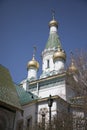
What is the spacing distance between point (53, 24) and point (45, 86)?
44.2 feet

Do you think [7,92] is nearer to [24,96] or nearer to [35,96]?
[24,96]

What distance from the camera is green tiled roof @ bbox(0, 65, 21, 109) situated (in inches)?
738

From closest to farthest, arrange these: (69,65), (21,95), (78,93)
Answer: (78,93) → (69,65) → (21,95)

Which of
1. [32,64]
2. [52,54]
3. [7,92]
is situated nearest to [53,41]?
[52,54]

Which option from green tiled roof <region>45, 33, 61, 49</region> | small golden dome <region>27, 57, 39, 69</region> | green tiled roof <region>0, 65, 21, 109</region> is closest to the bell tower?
green tiled roof <region>45, 33, 61, 49</region>

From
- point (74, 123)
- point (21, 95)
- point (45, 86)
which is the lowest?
point (74, 123)

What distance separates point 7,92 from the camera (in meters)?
19.8

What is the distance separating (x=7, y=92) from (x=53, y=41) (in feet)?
53.8

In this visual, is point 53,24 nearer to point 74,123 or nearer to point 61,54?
point 61,54

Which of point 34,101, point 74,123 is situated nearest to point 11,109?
point 34,101

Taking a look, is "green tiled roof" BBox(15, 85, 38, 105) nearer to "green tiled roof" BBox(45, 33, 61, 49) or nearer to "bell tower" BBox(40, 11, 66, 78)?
"bell tower" BBox(40, 11, 66, 78)

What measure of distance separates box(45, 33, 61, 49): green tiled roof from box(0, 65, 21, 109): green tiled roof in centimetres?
1247

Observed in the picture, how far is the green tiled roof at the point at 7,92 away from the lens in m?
18.8

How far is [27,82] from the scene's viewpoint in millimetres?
27406
